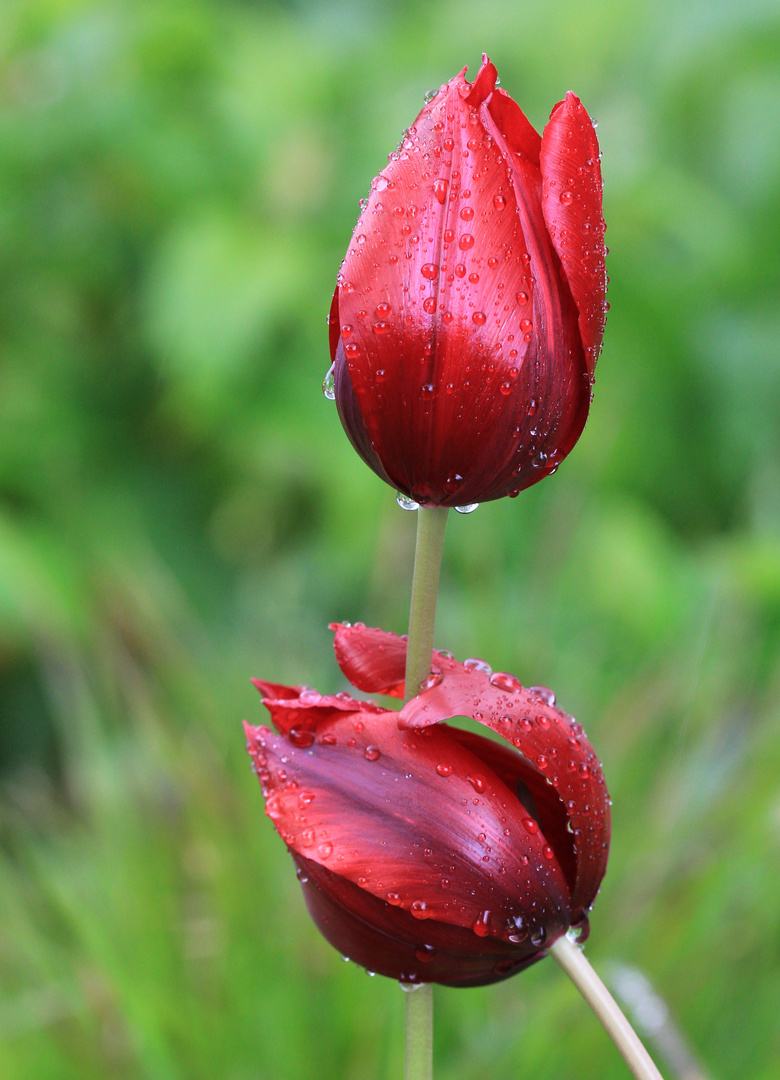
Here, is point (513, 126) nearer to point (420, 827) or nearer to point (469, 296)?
point (469, 296)

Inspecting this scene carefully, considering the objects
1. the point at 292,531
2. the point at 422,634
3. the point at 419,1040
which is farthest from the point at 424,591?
the point at 292,531

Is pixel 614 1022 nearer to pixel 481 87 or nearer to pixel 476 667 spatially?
pixel 476 667

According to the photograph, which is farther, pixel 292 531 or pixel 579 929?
pixel 292 531

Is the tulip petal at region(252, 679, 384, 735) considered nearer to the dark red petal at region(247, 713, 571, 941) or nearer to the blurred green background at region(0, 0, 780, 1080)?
the dark red petal at region(247, 713, 571, 941)

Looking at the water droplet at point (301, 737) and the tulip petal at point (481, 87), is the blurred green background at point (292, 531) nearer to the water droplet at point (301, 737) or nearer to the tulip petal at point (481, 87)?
the water droplet at point (301, 737)

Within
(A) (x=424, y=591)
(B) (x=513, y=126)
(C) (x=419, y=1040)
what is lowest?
(C) (x=419, y=1040)

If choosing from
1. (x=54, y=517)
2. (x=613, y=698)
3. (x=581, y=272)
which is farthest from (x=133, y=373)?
(x=581, y=272)

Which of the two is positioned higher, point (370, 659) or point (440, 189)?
point (440, 189)
